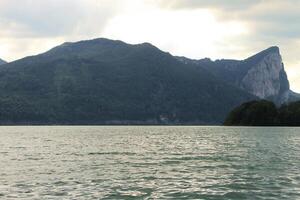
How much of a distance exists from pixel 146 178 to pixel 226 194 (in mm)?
9825

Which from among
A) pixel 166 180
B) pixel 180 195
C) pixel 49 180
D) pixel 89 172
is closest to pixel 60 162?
pixel 89 172

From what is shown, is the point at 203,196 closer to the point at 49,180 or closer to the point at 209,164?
the point at 49,180

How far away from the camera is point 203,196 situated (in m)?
32.6

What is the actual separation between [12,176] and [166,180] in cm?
1442

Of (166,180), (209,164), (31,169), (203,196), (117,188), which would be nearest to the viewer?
(203,196)

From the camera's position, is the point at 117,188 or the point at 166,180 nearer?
the point at 117,188

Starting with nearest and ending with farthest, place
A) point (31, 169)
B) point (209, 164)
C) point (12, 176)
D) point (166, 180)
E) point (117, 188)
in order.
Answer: point (117, 188)
point (166, 180)
point (12, 176)
point (31, 169)
point (209, 164)

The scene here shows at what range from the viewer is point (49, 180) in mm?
40031

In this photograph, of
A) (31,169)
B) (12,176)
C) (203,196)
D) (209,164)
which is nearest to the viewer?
(203,196)

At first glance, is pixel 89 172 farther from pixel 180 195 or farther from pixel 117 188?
pixel 180 195

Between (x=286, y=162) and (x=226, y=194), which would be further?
(x=286, y=162)

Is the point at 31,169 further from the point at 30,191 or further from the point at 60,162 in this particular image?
the point at 30,191

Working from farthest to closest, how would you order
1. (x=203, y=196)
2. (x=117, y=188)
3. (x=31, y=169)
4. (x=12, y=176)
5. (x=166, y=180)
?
(x=31, y=169), (x=12, y=176), (x=166, y=180), (x=117, y=188), (x=203, y=196)

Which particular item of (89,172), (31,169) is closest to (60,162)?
(31,169)
